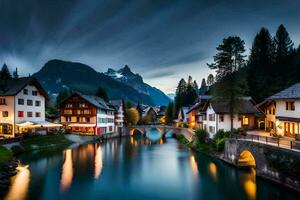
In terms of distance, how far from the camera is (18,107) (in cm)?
5900

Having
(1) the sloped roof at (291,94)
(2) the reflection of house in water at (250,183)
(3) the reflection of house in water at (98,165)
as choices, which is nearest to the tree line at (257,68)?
(1) the sloped roof at (291,94)

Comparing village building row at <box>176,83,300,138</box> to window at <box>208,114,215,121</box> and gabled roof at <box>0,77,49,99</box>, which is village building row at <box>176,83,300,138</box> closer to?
window at <box>208,114,215,121</box>

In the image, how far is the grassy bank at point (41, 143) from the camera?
48.1 m

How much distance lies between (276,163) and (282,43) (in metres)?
72.1

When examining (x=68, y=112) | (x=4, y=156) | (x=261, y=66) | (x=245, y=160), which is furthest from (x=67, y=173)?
(x=261, y=66)

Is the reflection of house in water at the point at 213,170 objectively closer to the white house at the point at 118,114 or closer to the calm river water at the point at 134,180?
the calm river water at the point at 134,180

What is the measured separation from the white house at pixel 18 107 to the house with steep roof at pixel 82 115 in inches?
686

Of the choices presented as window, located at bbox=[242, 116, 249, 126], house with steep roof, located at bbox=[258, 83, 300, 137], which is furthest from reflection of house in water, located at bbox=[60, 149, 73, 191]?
window, located at bbox=[242, 116, 249, 126]

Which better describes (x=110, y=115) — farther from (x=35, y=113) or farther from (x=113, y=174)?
(x=113, y=174)

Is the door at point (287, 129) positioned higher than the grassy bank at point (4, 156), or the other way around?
the door at point (287, 129)

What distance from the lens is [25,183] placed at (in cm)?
2942

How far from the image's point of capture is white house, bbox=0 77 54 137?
190ft

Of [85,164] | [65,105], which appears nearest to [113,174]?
[85,164]

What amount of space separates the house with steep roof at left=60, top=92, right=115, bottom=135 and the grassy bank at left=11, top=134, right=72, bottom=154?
15.1 metres
